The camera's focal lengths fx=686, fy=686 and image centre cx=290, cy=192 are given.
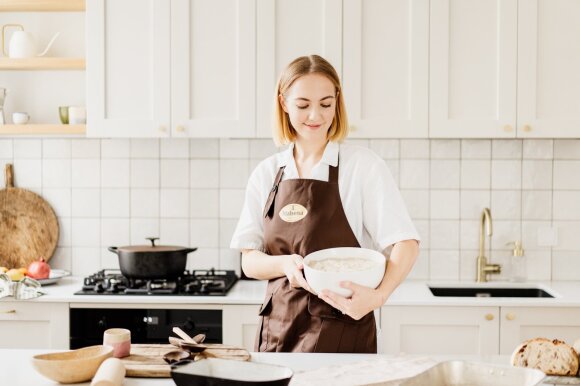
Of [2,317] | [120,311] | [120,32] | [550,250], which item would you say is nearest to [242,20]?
[120,32]

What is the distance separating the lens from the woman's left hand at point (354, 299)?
1699mm

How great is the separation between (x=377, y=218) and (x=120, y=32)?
5.45 ft

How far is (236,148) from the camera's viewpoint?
344cm

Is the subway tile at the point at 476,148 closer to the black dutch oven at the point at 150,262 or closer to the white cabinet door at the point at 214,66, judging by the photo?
the white cabinet door at the point at 214,66

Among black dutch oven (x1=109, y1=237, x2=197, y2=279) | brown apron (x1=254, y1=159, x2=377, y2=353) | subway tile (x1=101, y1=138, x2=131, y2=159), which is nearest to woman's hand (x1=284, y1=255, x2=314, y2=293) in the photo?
brown apron (x1=254, y1=159, x2=377, y2=353)

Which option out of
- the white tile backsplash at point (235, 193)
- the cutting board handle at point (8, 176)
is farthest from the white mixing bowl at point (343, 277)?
the cutting board handle at point (8, 176)

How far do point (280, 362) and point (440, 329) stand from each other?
1336mm

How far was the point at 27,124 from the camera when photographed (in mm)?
3281

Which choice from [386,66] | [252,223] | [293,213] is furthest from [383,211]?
[386,66]

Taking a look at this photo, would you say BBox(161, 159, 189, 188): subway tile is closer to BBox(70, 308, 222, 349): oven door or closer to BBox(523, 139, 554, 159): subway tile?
BBox(70, 308, 222, 349): oven door

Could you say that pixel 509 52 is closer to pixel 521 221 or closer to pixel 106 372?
pixel 521 221

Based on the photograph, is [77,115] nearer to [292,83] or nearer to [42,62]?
[42,62]

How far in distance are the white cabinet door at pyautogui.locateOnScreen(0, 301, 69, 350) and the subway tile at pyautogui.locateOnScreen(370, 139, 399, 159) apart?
1.62m

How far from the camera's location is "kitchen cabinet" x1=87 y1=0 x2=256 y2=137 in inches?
119
